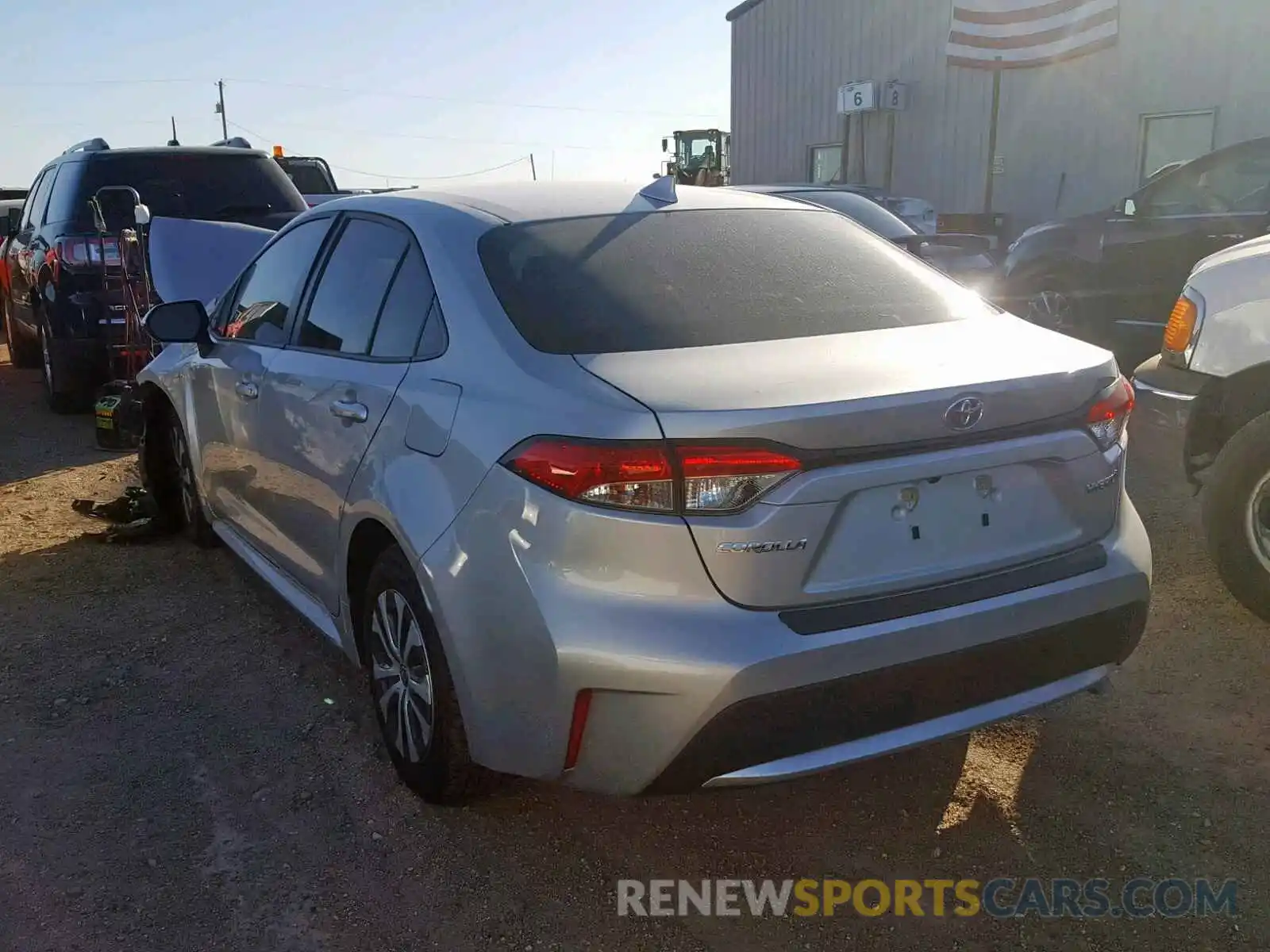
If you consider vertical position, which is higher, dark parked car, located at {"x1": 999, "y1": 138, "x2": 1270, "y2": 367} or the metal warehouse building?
the metal warehouse building

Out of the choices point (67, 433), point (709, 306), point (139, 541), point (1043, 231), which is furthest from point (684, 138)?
point (709, 306)

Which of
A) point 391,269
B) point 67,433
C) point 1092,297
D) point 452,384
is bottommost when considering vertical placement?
point 67,433

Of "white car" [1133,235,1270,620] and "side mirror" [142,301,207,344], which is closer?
"white car" [1133,235,1270,620]

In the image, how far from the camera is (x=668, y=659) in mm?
2262

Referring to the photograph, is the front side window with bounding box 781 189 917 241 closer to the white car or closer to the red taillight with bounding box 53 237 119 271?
the white car

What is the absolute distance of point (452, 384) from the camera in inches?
106

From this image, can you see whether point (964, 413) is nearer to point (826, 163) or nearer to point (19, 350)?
point (19, 350)

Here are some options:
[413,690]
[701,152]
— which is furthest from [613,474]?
[701,152]

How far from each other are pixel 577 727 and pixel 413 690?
2.45 ft

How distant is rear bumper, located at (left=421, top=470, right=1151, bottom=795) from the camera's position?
7.45ft

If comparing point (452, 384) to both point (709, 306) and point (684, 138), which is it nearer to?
point (709, 306)

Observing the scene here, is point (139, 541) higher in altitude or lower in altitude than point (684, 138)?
lower

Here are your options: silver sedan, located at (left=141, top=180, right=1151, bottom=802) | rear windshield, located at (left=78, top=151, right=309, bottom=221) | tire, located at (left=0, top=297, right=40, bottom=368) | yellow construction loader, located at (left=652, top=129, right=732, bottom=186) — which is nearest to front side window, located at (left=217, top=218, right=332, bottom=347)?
silver sedan, located at (left=141, top=180, right=1151, bottom=802)

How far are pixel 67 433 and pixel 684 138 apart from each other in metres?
21.7
